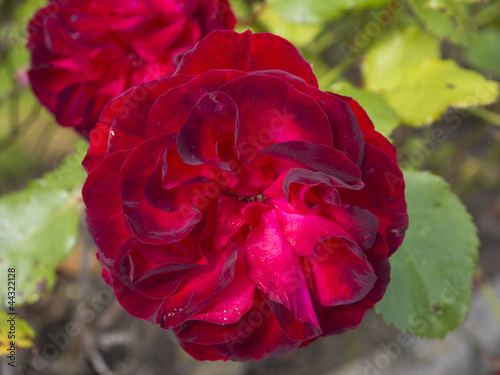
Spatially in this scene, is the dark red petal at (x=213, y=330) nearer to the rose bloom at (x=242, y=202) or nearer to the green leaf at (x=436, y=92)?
the rose bloom at (x=242, y=202)

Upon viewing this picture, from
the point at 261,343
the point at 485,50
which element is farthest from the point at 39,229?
the point at 485,50

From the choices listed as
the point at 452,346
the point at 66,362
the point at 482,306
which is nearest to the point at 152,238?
the point at 66,362

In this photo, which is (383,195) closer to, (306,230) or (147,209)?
(306,230)

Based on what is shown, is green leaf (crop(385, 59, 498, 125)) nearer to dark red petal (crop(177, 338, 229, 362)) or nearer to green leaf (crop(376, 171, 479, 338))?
green leaf (crop(376, 171, 479, 338))

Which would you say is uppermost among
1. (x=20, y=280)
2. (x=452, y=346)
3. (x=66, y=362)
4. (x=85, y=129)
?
(x=85, y=129)

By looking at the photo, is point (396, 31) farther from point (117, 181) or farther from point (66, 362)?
point (66, 362)

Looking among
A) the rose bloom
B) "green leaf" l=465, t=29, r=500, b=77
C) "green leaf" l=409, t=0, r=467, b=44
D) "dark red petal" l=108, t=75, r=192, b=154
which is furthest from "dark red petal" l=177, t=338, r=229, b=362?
"green leaf" l=465, t=29, r=500, b=77
